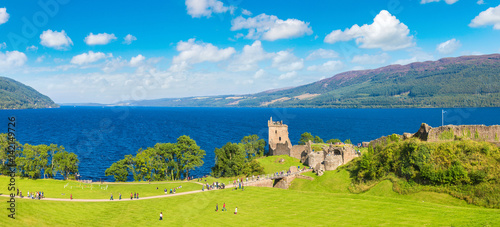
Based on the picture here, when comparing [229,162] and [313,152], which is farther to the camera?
[229,162]

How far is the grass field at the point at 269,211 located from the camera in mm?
32331

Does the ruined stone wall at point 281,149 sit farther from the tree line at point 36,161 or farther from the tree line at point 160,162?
the tree line at point 36,161

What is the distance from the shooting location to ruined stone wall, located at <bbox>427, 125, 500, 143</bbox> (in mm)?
45291

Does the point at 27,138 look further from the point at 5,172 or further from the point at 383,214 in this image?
the point at 383,214

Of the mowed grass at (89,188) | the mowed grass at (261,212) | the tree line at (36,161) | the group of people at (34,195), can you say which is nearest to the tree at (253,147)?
the mowed grass at (89,188)

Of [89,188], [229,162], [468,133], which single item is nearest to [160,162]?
[229,162]

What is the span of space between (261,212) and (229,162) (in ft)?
113

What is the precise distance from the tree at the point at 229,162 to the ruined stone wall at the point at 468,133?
135ft

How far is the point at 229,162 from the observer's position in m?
73.7

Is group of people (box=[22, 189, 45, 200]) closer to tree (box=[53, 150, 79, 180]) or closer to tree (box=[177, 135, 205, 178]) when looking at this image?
tree (box=[53, 150, 79, 180])

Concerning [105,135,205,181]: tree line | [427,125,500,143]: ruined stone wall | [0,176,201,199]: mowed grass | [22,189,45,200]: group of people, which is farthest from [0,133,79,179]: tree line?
[427,125,500,143]: ruined stone wall

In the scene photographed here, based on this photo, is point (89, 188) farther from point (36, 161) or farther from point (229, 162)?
point (229, 162)

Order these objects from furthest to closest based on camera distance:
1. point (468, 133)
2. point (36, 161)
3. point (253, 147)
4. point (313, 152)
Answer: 1. point (253, 147)
2. point (313, 152)
3. point (36, 161)
4. point (468, 133)

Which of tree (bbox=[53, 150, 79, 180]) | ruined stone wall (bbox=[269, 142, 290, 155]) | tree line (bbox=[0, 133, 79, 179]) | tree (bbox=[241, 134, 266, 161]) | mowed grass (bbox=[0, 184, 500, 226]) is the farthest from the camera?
tree (bbox=[241, 134, 266, 161])
